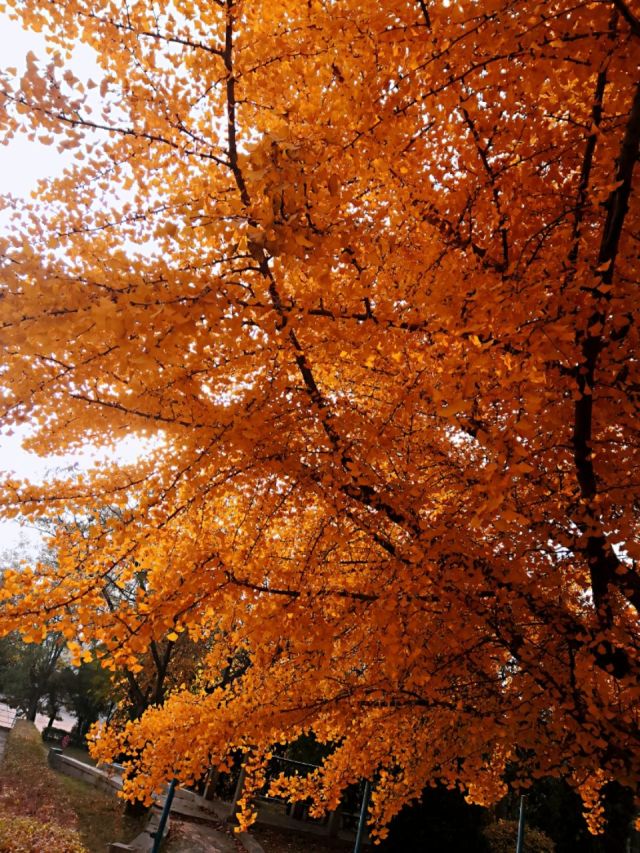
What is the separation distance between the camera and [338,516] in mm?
3592

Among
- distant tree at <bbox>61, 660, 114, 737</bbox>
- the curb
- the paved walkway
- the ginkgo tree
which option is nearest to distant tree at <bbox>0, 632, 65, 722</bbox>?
distant tree at <bbox>61, 660, 114, 737</bbox>

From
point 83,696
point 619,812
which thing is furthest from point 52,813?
point 83,696

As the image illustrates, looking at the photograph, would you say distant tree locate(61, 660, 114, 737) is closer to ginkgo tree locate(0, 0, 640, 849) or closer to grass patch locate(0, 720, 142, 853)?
grass patch locate(0, 720, 142, 853)

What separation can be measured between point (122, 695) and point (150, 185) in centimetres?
1859

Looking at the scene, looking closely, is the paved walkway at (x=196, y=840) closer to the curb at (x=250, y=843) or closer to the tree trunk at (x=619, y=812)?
the curb at (x=250, y=843)

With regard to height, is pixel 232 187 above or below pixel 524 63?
below

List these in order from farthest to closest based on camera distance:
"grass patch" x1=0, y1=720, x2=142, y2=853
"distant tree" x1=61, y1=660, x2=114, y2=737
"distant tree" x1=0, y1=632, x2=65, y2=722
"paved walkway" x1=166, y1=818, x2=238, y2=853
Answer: "distant tree" x1=0, y1=632, x2=65, y2=722 < "distant tree" x1=61, y1=660, x2=114, y2=737 < "paved walkway" x1=166, y1=818, x2=238, y2=853 < "grass patch" x1=0, y1=720, x2=142, y2=853

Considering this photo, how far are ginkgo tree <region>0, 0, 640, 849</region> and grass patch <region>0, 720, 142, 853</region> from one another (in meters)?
7.37

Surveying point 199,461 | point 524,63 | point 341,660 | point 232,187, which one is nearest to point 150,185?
point 232,187

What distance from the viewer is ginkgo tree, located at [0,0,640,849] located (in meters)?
2.37

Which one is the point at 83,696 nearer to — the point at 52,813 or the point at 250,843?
the point at 52,813

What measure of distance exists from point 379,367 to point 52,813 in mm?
13576

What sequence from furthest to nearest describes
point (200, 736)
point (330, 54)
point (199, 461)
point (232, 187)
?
1. point (200, 736)
2. point (199, 461)
3. point (232, 187)
4. point (330, 54)

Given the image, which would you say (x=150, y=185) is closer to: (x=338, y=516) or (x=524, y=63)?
(x=524, y=63)
